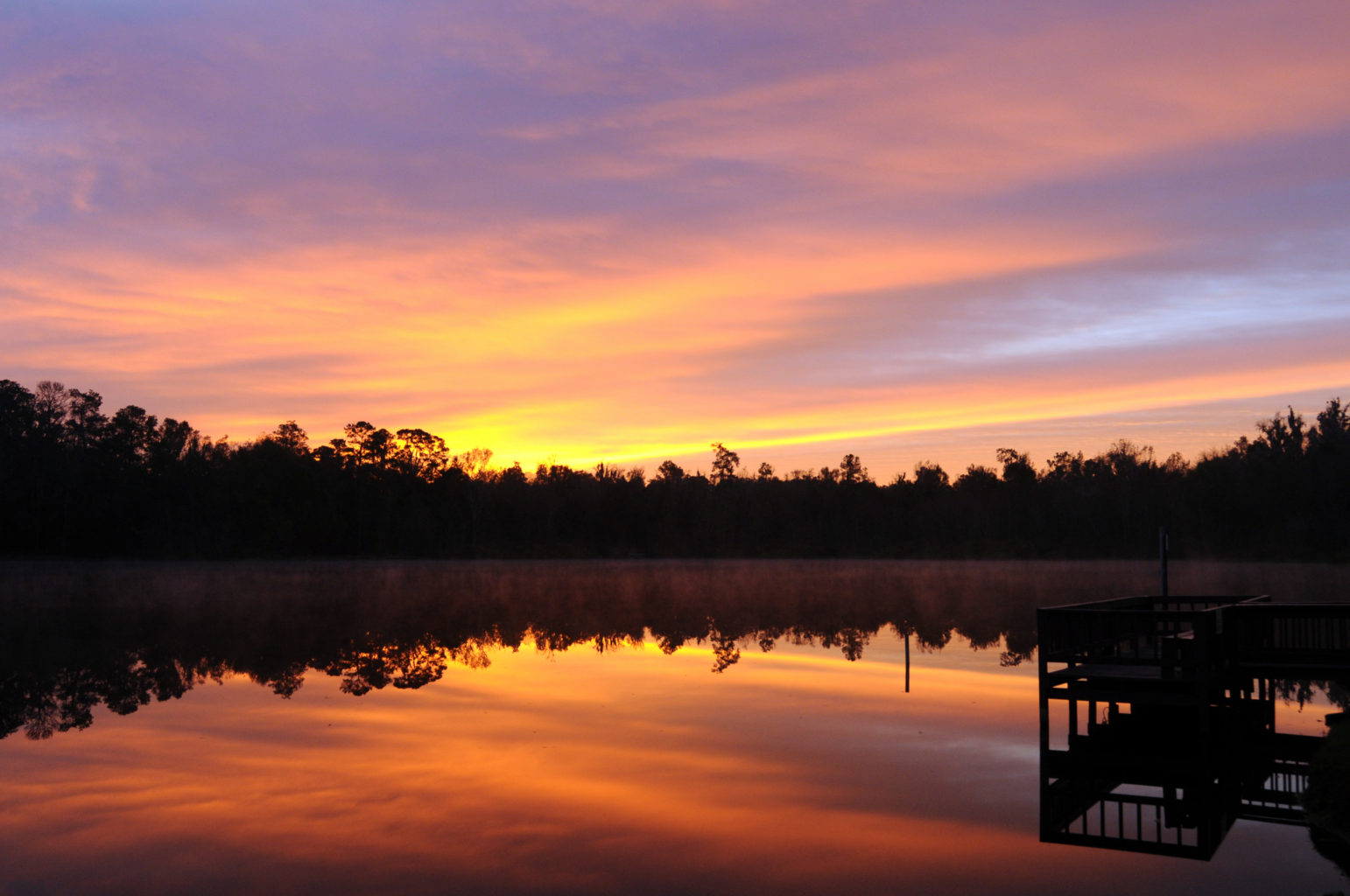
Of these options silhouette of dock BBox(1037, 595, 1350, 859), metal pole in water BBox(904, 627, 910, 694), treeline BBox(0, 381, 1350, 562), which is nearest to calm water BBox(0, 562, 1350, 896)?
metal pole in water BBox(904, 627, 910, 694)

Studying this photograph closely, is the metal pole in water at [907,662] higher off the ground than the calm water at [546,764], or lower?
higher

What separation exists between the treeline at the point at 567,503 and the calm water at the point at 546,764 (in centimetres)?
6477

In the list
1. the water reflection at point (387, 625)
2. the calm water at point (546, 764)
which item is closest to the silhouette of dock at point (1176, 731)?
the calm water at point (546, 764)

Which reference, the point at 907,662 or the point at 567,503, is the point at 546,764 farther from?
the point at 567,503

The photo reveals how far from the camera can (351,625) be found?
→ 105 feet

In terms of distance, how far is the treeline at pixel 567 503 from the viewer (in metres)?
87.8

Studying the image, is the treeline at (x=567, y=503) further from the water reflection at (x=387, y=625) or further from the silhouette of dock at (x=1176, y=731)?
the silhouette of dock at (x=1176, y=731)

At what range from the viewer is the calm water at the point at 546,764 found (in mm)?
8992

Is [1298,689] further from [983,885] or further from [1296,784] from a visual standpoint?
[983,885]

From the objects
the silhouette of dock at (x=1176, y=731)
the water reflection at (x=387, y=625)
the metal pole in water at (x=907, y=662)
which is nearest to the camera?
the silhouette of dock at (x=1176, y=731)

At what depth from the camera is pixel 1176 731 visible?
14914 mm

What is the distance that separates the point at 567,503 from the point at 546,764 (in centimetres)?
9728

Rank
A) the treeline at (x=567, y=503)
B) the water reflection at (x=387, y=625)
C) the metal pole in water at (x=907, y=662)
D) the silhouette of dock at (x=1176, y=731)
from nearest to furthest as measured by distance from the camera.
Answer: the silhouette of dock at (x=1176, y=731)
the metal pole in water at (x=907, y=662)
the water reflection at (x=387, y=625)
the treeline at (x=567, y=503)

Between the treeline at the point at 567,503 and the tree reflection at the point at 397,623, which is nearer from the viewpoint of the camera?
the tree reflection at the point at 397,623
